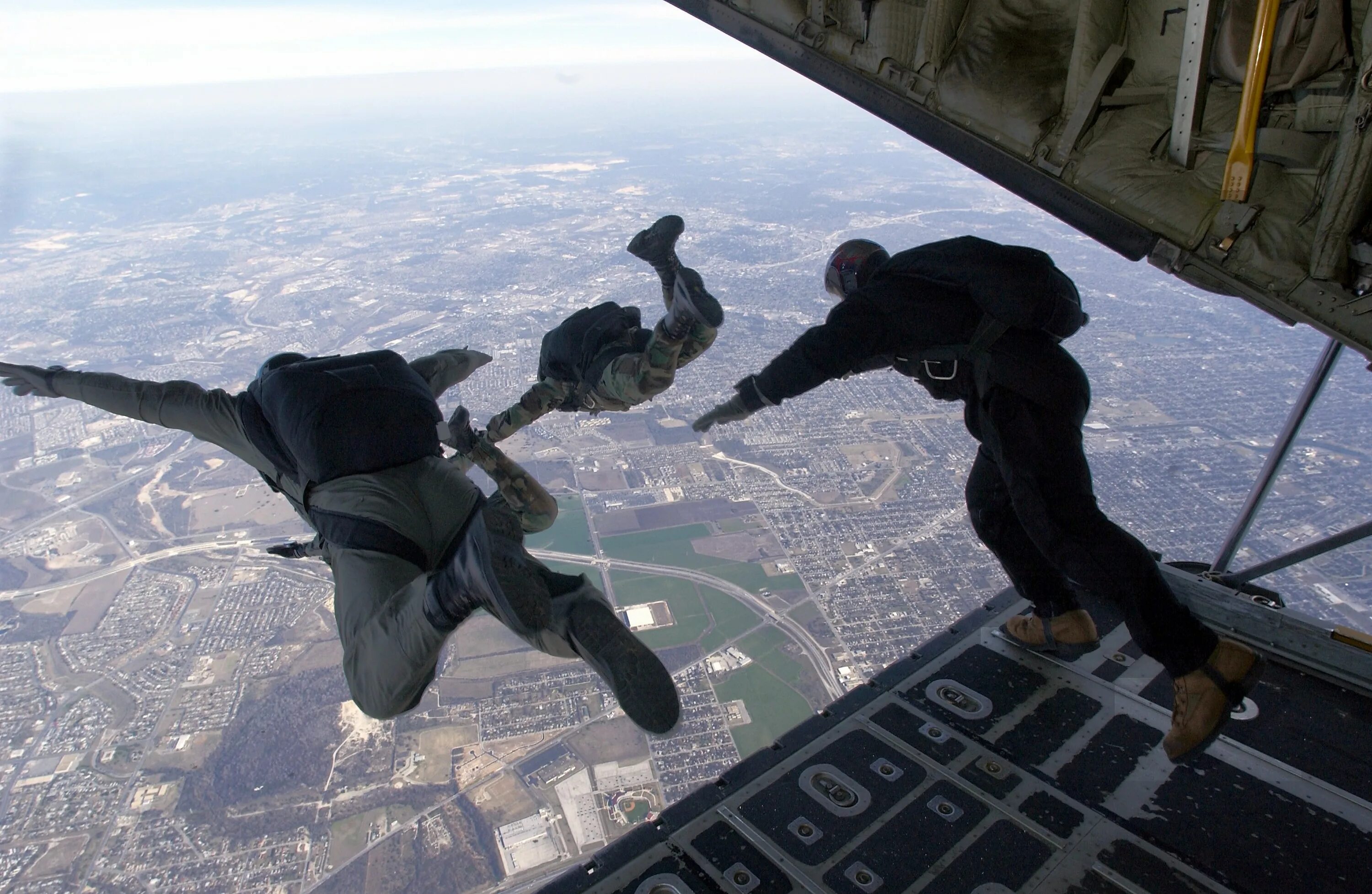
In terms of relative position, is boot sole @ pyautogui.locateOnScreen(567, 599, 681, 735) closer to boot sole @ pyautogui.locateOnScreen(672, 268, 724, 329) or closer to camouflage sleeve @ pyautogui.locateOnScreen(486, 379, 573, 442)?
boot sole @ pyautogui.locateOnScreen(672, 268, 724, 329)

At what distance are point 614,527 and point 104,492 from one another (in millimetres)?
16697

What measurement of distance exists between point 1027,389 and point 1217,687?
46.2 inches

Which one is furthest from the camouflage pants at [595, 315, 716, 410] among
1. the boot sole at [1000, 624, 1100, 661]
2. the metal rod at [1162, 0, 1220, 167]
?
the boot sole at [1000, 624, 1100, 661]

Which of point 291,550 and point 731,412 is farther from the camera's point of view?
point 291,550

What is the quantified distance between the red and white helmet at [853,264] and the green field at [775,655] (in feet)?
33.0

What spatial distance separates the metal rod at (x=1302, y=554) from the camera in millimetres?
3104

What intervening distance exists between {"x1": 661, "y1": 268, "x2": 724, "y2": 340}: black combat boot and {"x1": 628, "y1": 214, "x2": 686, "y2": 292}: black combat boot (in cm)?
9

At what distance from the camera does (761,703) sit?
11.3m

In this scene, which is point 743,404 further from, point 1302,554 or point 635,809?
point 635,809

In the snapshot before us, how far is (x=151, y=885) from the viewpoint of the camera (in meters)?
9.89

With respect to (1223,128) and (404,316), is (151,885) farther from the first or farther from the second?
(404,316)

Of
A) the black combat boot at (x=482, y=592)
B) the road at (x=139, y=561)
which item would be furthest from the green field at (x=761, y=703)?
the road at (x=139, y=561)

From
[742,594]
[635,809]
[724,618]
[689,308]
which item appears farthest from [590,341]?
[742,594]

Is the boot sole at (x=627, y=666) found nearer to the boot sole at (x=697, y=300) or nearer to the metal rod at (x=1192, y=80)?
the boot sole at (x=697, y=300)
